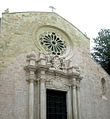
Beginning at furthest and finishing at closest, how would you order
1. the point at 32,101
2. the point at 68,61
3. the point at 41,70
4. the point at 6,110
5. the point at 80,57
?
the point at 80,57 → the point at 68,61 → the point at 41,70 → the point at 32,101 → the point at 6,110

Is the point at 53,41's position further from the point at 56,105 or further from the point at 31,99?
the point at 31,99

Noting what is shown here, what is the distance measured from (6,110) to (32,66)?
8.64ft

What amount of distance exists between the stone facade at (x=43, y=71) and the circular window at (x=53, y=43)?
0.26ft

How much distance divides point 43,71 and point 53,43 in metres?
2.66

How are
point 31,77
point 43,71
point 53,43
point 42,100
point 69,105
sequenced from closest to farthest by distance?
point 42,100, point 31,77, point 43,71, point 69,105, point 53,43

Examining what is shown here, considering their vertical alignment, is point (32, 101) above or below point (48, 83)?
below

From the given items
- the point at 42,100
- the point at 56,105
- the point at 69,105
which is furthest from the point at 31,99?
the point at 69,105

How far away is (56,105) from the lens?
40.4 feet

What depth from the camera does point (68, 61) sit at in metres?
13.8

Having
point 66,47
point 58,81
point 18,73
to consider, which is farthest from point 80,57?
point 18,73

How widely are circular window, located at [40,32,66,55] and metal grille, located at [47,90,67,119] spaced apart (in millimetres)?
2614

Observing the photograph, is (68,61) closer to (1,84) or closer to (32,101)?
(32,101)

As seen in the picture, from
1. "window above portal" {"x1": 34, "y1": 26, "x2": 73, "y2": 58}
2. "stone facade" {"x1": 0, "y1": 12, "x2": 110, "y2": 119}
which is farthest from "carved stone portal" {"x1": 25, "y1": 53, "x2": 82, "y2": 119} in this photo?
"window above portal" {"x1": 34, "y1": 26, "x2": 73, "y2": 58}

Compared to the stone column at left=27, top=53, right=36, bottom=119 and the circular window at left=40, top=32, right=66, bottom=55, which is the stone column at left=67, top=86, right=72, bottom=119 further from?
the circular window at left=40, top=32, right=66, bottom=55
